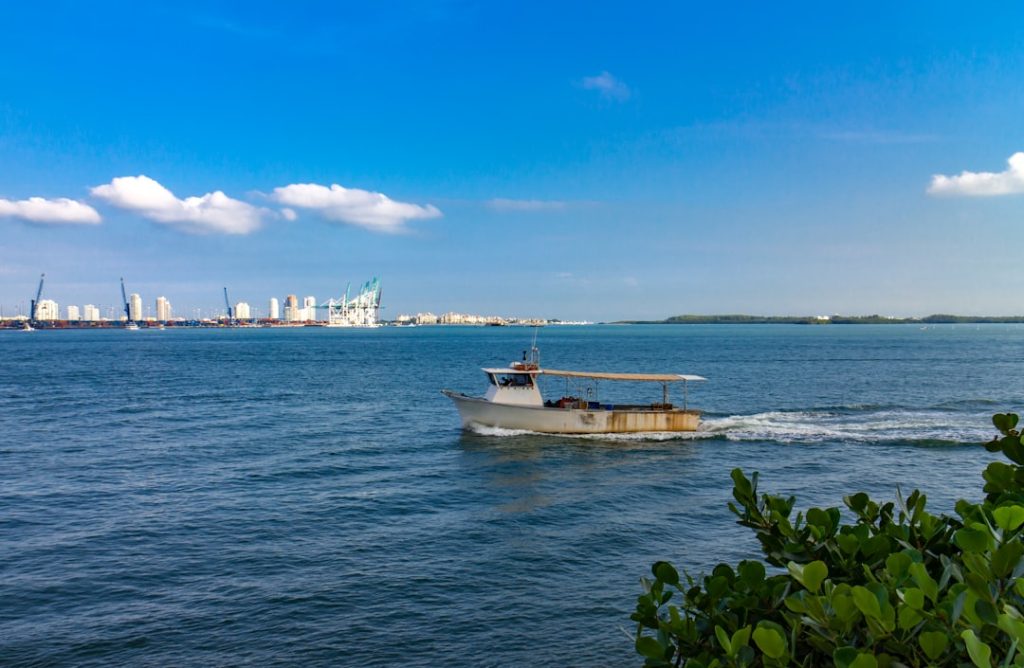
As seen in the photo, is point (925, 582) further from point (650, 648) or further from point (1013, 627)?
point (650, 648)

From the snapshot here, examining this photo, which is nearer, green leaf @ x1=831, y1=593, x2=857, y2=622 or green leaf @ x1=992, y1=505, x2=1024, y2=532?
green leaf @ x1=831, y1=593, x2=857, y2=622

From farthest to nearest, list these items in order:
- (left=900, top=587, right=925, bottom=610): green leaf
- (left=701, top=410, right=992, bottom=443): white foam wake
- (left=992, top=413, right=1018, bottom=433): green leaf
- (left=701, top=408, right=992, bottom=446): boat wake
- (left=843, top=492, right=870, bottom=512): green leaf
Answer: (left=701, top=410, right=992, bottom=443): white foam wake → (left=701, top=408, right=992, bottom=446): boat wake → (left=992, top=413, right=1018, bottom=433): green leaf → (left=843, top=492, right=870, bottom=512): green leaf → (left=900, top=587, right=925, bottom=610): green leaf

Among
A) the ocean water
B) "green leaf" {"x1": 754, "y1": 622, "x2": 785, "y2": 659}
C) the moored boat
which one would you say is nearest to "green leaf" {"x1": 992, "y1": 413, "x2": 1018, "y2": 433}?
"green leaf" {"x1": 754, "y1": 622, "x2": 785, "y2": 659}

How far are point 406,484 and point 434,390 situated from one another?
37407 millimetres

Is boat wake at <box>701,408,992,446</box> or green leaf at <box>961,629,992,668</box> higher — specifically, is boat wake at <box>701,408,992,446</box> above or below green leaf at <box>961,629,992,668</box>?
below

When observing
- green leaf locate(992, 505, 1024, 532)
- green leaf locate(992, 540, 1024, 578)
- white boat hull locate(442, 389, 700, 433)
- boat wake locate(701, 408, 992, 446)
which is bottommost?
boat wake locate(701, 408, 992, 446)

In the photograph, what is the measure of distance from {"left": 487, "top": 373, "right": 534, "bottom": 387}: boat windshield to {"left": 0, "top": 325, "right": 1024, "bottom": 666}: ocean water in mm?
3107

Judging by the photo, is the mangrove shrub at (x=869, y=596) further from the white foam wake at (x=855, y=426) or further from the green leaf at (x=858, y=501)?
the white foam wake at (x=855, y=426)

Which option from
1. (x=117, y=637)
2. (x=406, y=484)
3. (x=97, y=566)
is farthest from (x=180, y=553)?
(x=406, y=484)

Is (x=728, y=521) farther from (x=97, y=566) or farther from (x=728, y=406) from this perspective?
(x=728, y=406)

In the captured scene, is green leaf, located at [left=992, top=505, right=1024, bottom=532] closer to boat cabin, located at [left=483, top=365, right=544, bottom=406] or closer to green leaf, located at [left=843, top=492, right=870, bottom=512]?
green leaf, located at [left=843, top=492, right=870, bottom=512]

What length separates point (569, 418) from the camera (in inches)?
1587

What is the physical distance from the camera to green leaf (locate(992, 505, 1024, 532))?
12.4ft

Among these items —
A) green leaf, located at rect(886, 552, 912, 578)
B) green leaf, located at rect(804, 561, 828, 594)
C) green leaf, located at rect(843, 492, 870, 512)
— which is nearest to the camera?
green leaf, located at rect(804, 561, 828, 594)
